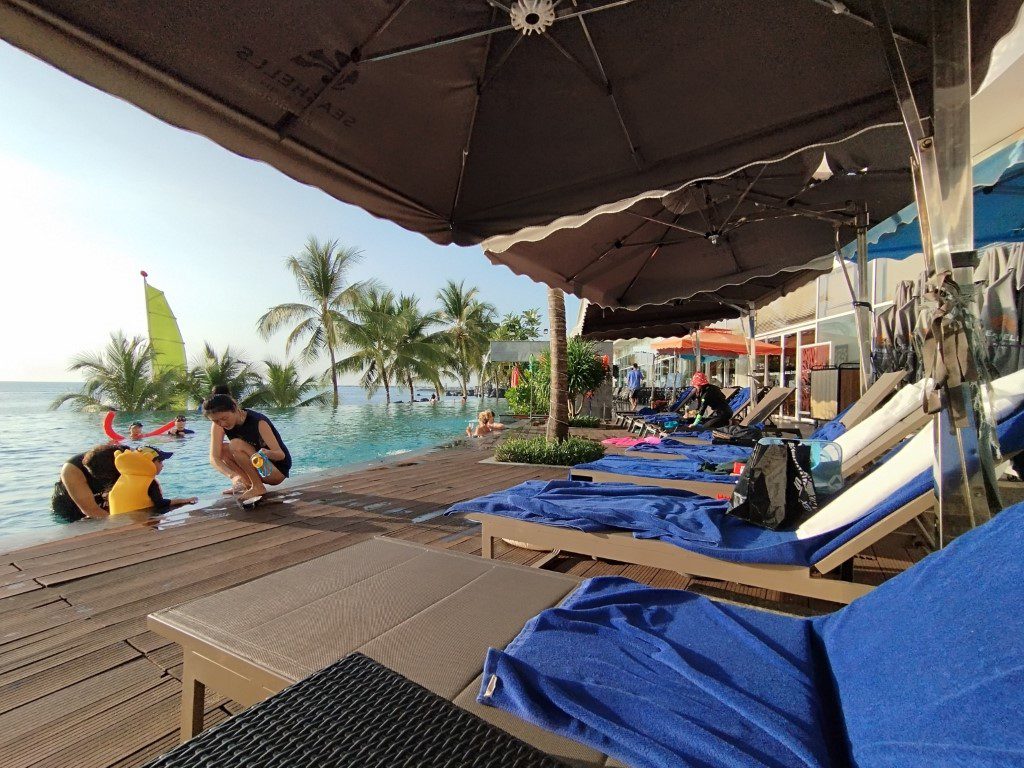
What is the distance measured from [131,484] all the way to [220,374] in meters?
18.9

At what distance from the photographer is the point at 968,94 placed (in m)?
1.40

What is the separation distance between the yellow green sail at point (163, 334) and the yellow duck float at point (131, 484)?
15.6 meters

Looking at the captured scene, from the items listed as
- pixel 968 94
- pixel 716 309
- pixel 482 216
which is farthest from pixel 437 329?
pixel 968 94

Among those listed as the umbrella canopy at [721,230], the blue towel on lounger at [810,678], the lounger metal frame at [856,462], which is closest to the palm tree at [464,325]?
the umbrella canopy at [721,230]

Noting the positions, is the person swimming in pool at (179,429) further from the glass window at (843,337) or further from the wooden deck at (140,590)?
the glass window at (843,337)

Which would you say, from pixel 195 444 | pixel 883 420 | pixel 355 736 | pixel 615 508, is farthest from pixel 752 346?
pixel 195 444

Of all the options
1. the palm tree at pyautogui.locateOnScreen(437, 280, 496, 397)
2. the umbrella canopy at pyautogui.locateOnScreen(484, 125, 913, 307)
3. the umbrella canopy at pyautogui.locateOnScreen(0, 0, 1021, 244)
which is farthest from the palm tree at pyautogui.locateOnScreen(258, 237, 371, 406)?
the umbrella canopy at pyautogui.locateOnScreen(0, 0, 1021, 244)

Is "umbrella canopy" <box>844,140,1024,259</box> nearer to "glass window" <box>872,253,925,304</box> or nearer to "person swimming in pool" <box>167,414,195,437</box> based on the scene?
"glass window" <box>872,253,925,304</box>

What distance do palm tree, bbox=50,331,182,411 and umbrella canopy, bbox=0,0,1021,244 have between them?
69.7 ft

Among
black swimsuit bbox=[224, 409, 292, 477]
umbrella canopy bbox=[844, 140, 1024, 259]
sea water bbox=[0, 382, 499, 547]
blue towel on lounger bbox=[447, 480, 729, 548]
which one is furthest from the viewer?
sea water bbox=[0, 382, 499, 547]

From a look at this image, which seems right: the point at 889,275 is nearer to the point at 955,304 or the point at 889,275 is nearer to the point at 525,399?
the point at 525,399

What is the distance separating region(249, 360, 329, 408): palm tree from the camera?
2186cm

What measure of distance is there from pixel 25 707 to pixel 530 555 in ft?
7.66

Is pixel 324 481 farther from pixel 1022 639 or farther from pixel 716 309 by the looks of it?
pixel 716 309
